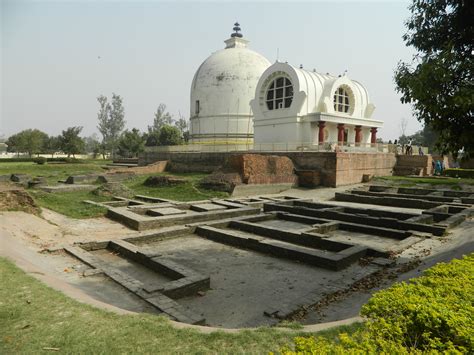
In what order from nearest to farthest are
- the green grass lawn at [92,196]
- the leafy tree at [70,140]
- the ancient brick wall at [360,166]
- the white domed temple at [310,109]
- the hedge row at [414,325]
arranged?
1. the hedge row at [414,325]
2. the green grass lawn at [92,196]
3. the ancient brick wall at [360,166]
4. the white domed temple at [310,109]
5. the leafy tree at [70,140]

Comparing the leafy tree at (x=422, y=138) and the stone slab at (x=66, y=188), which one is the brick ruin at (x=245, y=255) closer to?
the stone slab at (x=66, y=188)

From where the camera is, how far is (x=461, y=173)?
72.3 ft

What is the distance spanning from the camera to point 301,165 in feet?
64.2

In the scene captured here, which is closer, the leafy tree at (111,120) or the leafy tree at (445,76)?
the leafy tree at (445,76)

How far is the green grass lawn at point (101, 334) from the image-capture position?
2967 mm

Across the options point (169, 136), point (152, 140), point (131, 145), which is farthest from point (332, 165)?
point (152, 140)

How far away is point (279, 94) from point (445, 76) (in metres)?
23.2

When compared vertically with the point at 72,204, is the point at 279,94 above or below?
above

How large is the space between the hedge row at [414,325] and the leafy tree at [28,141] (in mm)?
56435

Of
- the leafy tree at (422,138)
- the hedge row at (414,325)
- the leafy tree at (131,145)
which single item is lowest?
the hedge row at (414,325)

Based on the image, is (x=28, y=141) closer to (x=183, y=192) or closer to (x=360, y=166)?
(x=183, y=192)

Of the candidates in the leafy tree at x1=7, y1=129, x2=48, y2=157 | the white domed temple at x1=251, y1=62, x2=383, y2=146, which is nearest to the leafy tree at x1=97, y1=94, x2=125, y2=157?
the leafy tree at x1=7, y1=129, x2=48, y2=157

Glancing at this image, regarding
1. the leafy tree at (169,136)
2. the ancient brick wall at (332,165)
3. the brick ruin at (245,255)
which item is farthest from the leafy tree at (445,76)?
the leafy tree at (169,136)

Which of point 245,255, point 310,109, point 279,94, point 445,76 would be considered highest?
point 279,94
